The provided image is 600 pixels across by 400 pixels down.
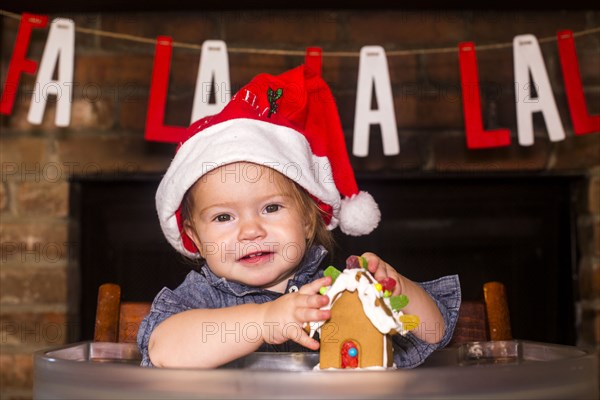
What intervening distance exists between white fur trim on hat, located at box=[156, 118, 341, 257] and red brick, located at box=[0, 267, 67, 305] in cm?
47

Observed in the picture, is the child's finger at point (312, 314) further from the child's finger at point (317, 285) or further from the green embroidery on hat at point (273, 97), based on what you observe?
the green embroidery on hat at point (273, 97)

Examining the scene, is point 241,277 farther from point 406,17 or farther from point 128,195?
point 406,17

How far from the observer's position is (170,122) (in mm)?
1371

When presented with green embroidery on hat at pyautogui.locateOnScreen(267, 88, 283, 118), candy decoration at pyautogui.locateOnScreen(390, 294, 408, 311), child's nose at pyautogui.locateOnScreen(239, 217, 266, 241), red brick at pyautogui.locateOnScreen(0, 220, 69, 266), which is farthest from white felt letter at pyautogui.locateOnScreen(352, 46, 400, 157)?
candy decoration at pyautogui.locateOnScreen(390, 294, 408, 311)

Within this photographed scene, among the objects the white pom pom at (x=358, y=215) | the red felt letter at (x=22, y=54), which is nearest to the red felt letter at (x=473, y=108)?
the white pom pom at (x=358, y=215)

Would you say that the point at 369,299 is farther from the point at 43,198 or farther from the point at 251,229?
the point at 43,198

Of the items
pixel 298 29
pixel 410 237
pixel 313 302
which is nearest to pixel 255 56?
pixel 298 29

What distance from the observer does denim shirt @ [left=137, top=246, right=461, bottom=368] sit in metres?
0.86

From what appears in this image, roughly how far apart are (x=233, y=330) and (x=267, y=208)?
27 cm

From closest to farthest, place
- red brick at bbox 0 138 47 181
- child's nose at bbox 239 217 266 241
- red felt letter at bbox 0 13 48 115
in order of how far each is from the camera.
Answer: child's nose at bbox 239 217 266 241 < red felt letter at bbox 0 13 48 115 < red brick at bbox 0 138 47 181

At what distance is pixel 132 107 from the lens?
138 centimetres

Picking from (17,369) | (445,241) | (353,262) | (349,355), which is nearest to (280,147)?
(353,262)

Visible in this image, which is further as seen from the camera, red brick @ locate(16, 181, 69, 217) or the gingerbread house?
red brick @ locate(16, 181, 69, 217)

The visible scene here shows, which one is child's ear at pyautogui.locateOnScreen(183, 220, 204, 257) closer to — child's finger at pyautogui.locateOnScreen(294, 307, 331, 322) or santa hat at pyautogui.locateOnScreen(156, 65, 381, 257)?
santa hat at pyautogui.locateOnScreen(156, 65, 381, 257)
